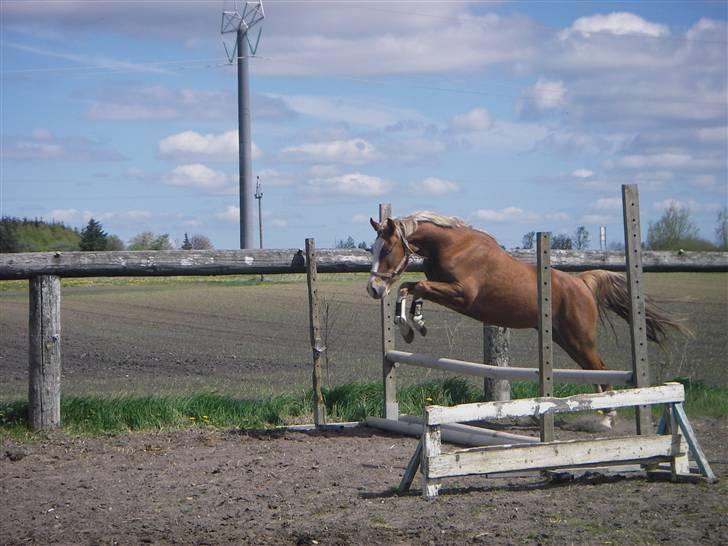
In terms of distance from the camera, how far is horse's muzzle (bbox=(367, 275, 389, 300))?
289 inches

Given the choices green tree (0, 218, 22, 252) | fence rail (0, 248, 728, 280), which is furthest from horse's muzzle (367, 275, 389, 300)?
green tree (0, 218, 22, 252)

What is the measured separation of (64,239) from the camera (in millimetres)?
15617

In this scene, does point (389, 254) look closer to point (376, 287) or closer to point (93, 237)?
point (376, 287)

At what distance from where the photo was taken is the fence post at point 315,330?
866cm

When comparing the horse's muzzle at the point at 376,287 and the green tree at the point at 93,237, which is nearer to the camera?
the horse's muzzle at the point at 376,287

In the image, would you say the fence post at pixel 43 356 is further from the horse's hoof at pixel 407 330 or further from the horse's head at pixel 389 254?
the horse's hoof at pixel 407 330

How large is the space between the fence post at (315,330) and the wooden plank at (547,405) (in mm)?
3065

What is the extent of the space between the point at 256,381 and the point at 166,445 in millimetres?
2489

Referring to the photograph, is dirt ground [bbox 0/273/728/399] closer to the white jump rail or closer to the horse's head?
the horse's head

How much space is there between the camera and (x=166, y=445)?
7.82 m

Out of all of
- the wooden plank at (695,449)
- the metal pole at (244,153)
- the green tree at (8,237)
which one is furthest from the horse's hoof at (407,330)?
the metal pole at (244,153)

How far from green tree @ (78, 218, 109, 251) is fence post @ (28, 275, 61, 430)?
564cm

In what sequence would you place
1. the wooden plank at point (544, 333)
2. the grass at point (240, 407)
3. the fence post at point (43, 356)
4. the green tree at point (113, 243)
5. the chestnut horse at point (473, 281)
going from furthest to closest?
the green tree at point (113, 243) < the grass at point (240, 407) < the fence post at point (43, 356) < the chestnut horse at point (473, 281) < the wooden plank at point (544, 333)

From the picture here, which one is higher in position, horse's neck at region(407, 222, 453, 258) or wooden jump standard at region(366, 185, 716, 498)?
horse's neck at region(407, 222, 453, 258)
